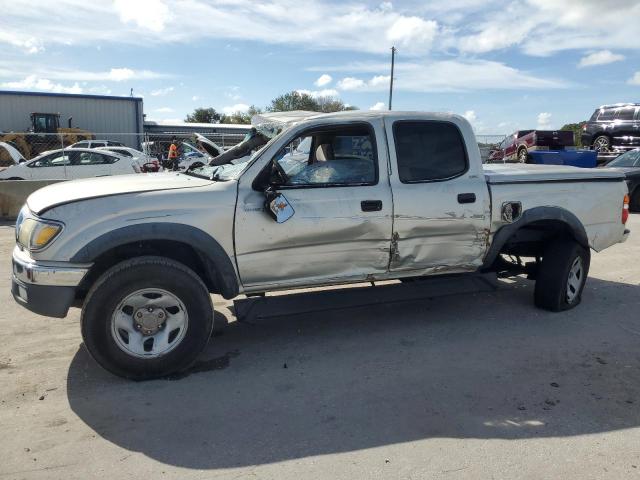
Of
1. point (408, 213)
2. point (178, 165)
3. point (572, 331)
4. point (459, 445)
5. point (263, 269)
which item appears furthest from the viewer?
point (178, 165)

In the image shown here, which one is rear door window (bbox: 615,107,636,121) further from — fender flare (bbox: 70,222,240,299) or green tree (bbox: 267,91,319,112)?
green tree (bbox: 267,91,319,112)

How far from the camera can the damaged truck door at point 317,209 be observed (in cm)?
423

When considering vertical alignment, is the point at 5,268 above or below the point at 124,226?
below

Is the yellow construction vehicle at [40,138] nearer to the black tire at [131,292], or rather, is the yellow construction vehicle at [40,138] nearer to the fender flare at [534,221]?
the black tire at [131,292]

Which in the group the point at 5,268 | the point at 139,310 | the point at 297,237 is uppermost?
the point at 297,237

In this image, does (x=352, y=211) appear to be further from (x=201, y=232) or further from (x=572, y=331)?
(x=572, y=331)

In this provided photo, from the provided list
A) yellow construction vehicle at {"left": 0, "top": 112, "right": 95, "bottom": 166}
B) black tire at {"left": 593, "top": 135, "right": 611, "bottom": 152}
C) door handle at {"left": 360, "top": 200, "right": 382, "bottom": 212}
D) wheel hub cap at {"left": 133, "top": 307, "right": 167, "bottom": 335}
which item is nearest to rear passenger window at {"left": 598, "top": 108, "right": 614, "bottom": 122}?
black tire at {"left": 593, "top": 135, "right": 611, "bottom": 152}

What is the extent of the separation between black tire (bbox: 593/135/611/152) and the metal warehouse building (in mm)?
30070

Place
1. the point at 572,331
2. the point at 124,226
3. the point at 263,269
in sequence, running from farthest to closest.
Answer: the point at 572,331, the point at 263,269, the point at 124,226

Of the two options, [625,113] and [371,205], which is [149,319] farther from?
[625,113]

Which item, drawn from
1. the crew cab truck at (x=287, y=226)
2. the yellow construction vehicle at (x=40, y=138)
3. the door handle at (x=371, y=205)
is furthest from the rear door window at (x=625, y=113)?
the door handle at (x=371, y=205)

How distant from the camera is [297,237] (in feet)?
14.1

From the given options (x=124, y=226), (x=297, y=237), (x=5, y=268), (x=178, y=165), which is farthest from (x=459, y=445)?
(x=178, y=165)

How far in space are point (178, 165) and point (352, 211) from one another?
1956 cm
